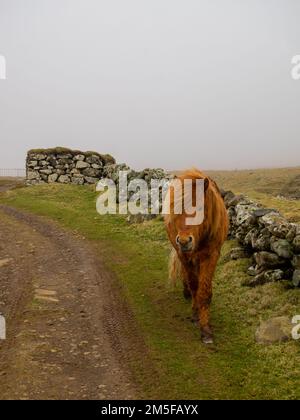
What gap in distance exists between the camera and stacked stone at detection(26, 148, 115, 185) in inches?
1267

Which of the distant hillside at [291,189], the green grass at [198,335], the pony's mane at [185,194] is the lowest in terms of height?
the green grass at [198,335]

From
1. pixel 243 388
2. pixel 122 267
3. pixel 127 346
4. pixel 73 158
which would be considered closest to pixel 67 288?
pixel 122 267

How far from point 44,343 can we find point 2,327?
128 cm

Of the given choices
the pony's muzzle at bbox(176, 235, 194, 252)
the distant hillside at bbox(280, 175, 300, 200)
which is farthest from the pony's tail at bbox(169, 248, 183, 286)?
the distant hillside at bbox(280, 175, 300, 200)

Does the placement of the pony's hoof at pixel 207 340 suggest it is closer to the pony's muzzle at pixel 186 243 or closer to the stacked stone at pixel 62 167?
the pony's muzzle at pixel 186 243

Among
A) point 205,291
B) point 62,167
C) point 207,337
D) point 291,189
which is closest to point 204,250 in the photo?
point 205,291

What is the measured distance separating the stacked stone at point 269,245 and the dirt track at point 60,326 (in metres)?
3.90

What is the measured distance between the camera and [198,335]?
10.0m

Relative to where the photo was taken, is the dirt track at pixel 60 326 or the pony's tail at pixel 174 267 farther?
the pony's tail at pixel 174 267

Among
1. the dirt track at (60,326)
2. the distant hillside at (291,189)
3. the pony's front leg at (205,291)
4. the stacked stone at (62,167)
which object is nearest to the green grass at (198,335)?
the pony's front leg at (205,291)

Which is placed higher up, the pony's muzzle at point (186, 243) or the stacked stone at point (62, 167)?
the stacked stone at point (62, 167)

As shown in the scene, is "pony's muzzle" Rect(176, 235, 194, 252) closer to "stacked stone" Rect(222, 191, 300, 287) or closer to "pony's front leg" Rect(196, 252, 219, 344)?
"pony's front leg" Rect(196, 252, 219, 344)

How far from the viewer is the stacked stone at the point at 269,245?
1193cm

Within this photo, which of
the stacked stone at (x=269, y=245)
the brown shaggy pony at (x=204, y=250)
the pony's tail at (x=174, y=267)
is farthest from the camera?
the stacked stone at (x=269, y=245)
